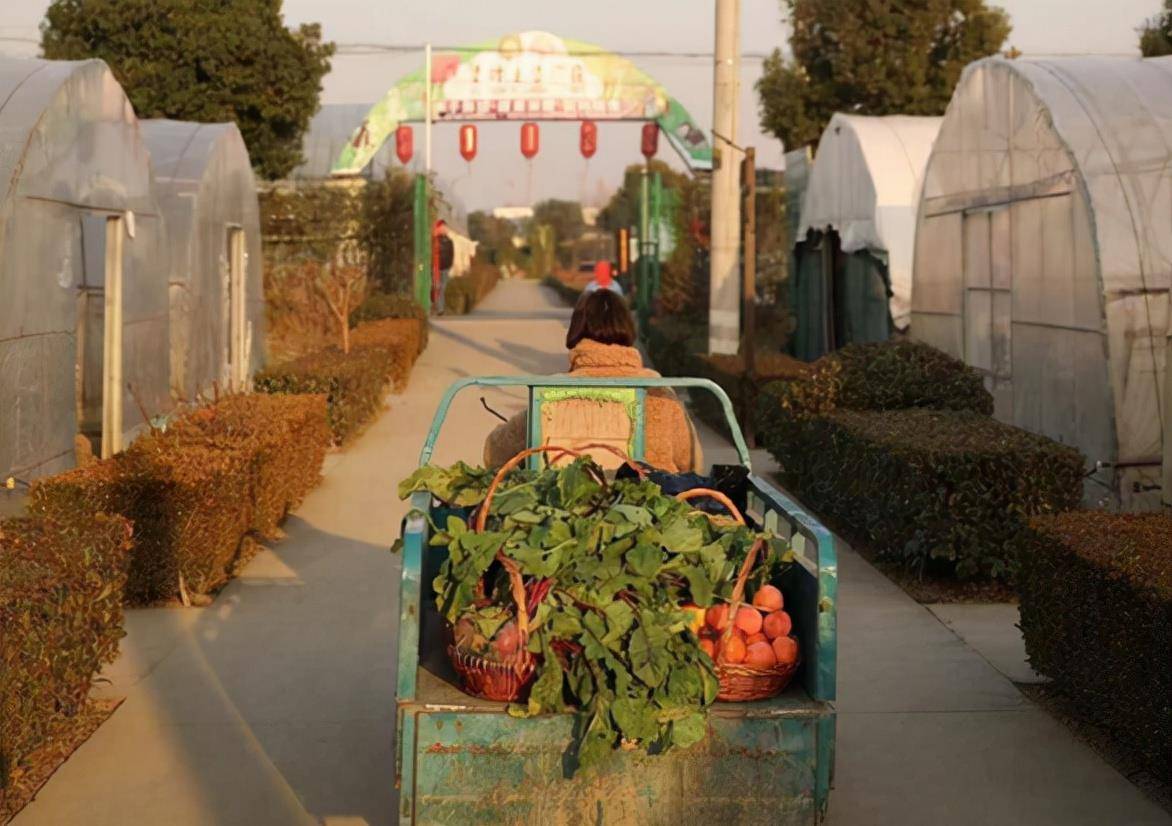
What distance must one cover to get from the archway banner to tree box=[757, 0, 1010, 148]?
332 centimetres

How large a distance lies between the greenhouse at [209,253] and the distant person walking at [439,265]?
14295 mm

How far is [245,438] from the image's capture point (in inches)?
381

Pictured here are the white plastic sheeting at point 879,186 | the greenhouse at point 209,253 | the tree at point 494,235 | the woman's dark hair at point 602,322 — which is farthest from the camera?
the tree at point 494,235

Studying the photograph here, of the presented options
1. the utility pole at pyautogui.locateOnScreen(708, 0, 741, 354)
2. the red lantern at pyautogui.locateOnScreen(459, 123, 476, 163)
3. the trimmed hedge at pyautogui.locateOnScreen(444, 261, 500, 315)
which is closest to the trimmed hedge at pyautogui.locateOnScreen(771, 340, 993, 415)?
the utility pole at pyautogui.locateOnScreen(708, 0, 741, 354)

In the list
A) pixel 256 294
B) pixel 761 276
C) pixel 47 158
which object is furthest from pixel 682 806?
pixel 761 276

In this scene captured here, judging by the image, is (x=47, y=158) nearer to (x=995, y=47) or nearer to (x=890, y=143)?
(x=890, y=143)

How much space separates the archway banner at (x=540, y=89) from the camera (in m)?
30.8

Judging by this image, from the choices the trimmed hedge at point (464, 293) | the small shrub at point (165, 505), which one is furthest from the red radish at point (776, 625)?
the trimmed hedge at point (464, 293)

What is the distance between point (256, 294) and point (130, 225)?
21.3 ft

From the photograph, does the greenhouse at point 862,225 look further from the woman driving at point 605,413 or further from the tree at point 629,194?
the tree at point 629,194

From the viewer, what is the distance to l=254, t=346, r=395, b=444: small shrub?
568 inches

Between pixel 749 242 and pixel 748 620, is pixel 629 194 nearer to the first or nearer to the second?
pixel 749 242

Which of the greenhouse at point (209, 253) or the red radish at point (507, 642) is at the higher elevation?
the greenhouse at point (209, 253)

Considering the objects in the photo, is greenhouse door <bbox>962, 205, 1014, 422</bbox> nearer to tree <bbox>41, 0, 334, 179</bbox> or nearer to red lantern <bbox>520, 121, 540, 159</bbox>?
tree <bbox>41, 0, 334, 179</bbox>
